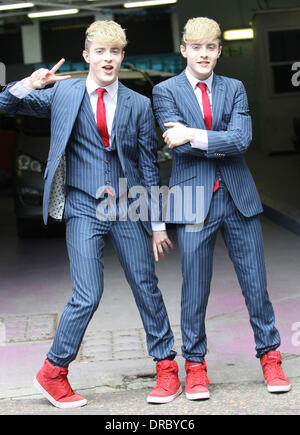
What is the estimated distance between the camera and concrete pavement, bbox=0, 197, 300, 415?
13.5 ft

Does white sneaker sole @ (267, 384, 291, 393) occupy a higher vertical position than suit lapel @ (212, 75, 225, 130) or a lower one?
lower

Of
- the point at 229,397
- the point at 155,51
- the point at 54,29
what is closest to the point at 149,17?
the point at 155,51

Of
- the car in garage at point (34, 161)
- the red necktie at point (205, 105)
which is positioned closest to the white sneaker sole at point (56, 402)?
the red necktie at point (205, 105)

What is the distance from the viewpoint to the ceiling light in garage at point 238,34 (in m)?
17.4

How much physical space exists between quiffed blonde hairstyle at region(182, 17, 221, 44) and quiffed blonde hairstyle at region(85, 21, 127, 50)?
334mm

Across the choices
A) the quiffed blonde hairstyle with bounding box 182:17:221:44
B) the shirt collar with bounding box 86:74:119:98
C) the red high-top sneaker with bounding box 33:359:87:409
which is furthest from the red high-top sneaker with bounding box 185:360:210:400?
the quiffed blonde hairstyle with bounding box 182:17:221:44

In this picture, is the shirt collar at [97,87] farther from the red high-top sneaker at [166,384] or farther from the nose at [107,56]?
the red high-top sneaker at [166,384]

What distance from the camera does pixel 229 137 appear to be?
4.02 meters

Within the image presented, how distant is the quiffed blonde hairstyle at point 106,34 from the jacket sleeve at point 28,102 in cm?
36

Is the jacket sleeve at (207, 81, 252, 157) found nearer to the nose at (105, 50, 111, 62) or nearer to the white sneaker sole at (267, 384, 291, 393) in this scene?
the nose at (105, 50, 111, 62)

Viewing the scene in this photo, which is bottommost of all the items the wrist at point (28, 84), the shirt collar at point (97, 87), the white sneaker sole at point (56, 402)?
the white sneaker sole at point (56, 402)

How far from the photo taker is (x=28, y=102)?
4078 mm
